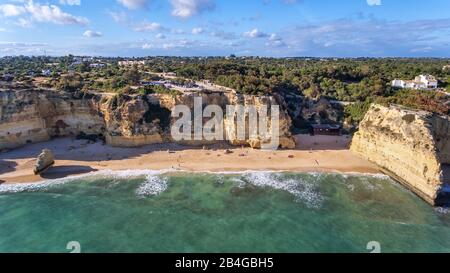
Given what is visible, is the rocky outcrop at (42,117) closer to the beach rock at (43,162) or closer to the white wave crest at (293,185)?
the beach rock at (43,162)

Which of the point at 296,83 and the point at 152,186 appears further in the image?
the point at 296,83

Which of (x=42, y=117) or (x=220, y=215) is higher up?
(x=42, y=117)

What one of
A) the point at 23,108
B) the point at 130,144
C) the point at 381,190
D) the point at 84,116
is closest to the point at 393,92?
the point at 381,190

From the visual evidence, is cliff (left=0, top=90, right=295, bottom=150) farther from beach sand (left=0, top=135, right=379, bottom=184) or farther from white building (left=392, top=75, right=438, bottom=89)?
white building (left=392, top=75, right=438, bottom=89)

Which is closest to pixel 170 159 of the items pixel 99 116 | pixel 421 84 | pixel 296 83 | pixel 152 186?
pixel 152 186

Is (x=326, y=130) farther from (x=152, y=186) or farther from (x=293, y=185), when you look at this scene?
(x=152, y=186)

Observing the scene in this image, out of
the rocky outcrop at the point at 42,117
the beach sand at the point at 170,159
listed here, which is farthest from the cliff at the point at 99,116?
the beach sand at the point at 170,159
